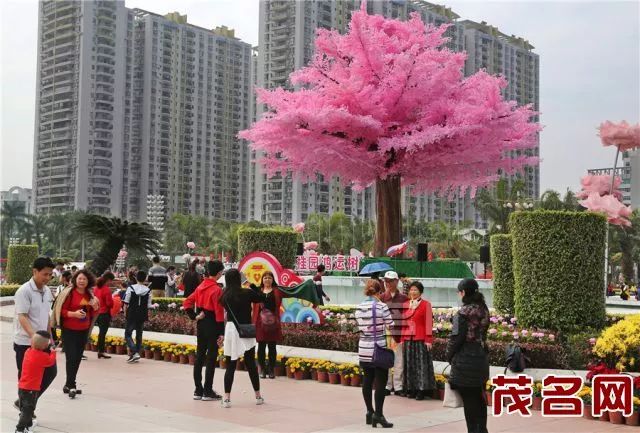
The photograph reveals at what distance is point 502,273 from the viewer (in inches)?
623

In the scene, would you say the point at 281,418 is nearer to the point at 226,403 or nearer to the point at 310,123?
the point at 226,403

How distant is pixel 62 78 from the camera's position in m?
90.2

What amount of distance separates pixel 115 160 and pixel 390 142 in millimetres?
75233

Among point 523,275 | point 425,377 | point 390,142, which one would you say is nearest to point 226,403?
point 425,377

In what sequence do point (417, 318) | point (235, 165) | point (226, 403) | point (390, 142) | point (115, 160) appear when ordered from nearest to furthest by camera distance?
1. point (226, 403)
2. point (417, 318)
3. point (390, 142)
4. point (115, 160)
5. point (235, 165)

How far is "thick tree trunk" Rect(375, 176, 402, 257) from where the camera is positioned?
20.2 m

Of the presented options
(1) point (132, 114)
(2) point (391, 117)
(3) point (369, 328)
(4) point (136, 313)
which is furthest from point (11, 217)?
(3) point (369, 328)

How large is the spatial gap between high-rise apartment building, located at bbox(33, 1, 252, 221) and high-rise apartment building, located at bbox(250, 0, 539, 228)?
8.29 m

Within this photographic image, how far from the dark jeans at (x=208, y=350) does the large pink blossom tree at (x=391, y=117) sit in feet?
34.1

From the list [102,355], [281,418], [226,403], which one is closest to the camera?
[281,418]

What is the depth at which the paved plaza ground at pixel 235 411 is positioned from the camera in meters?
7.41

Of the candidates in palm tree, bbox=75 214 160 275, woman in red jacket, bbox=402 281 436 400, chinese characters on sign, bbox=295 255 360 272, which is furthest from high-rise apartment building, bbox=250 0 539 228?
woman in red jacket, bbox=402 281 436 400

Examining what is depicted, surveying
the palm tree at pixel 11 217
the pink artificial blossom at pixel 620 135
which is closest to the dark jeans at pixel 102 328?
the pink artificial blossom at pixel 620 135

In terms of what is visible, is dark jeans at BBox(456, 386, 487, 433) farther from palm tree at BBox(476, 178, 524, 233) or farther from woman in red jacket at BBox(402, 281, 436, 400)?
palm tree at BBox(476, 178, 524, 233)
